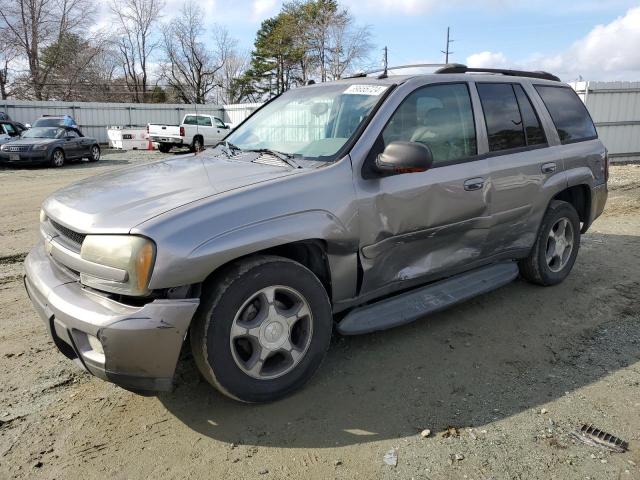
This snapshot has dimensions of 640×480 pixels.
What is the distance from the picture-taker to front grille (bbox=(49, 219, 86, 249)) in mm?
2795

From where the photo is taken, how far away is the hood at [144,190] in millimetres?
2672

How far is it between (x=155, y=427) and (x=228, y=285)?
900 mm

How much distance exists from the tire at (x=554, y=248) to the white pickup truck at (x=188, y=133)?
59.2ft

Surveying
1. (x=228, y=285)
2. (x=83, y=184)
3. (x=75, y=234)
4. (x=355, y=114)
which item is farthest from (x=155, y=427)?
(x=355, y=114)

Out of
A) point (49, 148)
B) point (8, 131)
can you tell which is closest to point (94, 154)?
point (49, 148)

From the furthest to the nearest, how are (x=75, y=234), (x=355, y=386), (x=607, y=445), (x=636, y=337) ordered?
(x=636, y=337) → (x=355, y=386) → (x=75, y=234) → (x=607, y=445)

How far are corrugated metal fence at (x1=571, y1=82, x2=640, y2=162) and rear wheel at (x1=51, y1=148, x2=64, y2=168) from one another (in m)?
16.6

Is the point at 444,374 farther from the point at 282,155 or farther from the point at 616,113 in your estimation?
the point at 616,113

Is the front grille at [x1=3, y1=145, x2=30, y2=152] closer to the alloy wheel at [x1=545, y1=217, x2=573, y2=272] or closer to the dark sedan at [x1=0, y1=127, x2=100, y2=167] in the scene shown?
the dark sedan at [x1=0, y1=127, x2=100, y2=167]

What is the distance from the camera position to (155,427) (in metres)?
2.82

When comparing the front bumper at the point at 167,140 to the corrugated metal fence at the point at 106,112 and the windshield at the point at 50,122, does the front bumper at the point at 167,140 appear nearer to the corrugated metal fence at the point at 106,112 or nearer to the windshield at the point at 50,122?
the windshield at the point at 50,122

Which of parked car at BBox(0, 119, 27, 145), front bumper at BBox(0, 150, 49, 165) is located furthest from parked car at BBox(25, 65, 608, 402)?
parked car at BBox(0, 119, 27, 145)

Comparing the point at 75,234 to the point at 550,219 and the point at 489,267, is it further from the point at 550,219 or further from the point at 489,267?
the point at 550,219

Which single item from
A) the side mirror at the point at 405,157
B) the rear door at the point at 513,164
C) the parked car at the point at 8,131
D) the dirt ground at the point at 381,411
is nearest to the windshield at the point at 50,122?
the parked car at the point at 8,131
